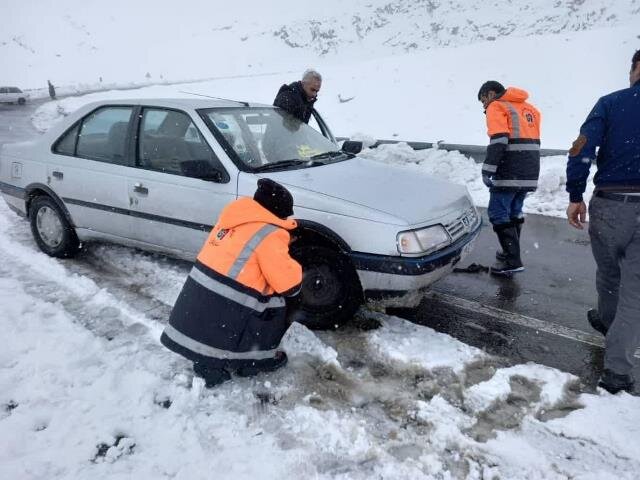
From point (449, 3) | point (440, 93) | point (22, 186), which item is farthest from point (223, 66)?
point (22, 186)

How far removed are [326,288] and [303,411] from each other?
3.35 feet

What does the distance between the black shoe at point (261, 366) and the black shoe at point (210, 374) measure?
115mm

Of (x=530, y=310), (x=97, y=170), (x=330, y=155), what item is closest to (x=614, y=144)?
(x=530, y=310)

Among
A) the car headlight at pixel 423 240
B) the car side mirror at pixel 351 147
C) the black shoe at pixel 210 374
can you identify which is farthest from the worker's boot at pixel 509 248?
the black shoe at pixel 210 374

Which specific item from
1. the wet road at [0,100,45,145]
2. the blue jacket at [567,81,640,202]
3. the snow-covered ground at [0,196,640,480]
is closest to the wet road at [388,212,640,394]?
the snow-covered ground at [0,196,640,480]

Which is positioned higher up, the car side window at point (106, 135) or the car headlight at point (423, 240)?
the car side window at point (106, 135)

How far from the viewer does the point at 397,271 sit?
10.7 feet

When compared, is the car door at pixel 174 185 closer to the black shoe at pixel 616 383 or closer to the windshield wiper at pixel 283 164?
the windshield wiper at pixel 283 164

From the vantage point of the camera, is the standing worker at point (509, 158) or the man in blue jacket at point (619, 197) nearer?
the man in blue jacket at point (619, 197)

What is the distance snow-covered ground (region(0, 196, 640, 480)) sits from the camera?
2.40 m

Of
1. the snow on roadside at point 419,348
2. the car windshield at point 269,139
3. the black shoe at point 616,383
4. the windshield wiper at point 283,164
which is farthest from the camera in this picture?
the car windshield at point 269,139

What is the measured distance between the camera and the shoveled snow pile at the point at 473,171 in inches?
291

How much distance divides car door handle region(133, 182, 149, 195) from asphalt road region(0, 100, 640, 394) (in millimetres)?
2243

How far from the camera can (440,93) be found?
17.3m
